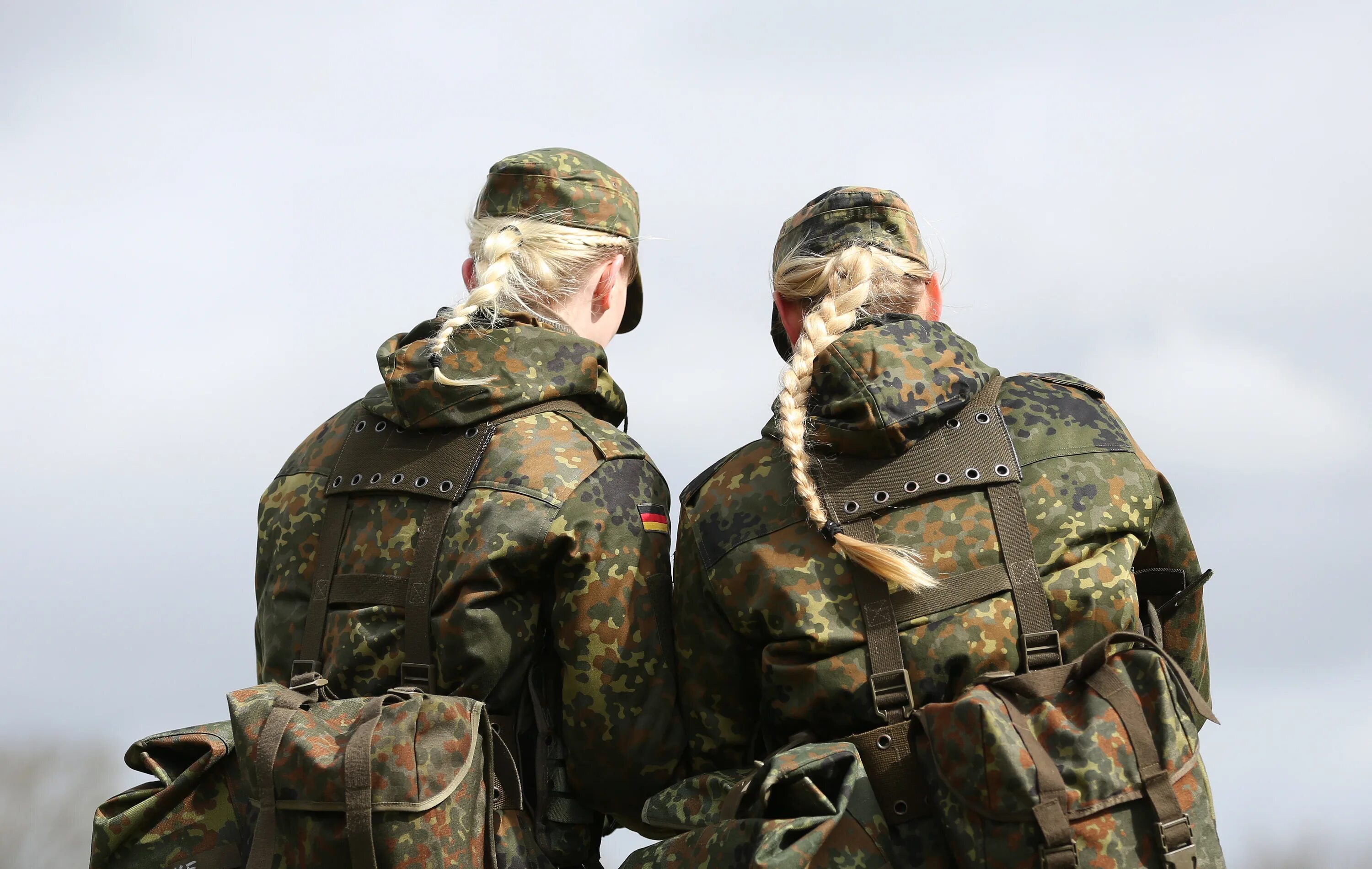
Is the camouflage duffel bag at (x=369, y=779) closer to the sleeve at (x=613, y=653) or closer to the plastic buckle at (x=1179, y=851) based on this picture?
the sleeve at (x=613, y=653)

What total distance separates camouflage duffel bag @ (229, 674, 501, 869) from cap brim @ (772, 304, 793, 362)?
5.79 feet

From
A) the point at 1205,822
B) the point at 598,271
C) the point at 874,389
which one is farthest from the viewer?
the point at 598,271

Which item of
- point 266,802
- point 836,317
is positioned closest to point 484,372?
point 836,317

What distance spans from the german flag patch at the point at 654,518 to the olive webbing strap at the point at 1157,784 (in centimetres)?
156

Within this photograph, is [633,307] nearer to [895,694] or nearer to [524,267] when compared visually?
[524,267]

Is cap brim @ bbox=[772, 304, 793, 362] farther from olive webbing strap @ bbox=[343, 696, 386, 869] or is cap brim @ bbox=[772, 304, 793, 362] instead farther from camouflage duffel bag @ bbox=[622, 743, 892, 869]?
olive webbing strap @ bbox=[343, 696, 386, 869]

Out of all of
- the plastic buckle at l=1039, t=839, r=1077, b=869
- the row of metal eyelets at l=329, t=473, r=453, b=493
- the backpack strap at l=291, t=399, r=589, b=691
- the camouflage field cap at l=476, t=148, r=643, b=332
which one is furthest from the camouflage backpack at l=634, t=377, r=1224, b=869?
the camouflage field cap at l=476, t=148, r=643, b=332

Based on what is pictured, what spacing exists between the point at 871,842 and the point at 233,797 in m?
1.90

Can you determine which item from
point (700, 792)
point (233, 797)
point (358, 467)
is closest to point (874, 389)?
point (700, 792)

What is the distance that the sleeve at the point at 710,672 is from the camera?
180 inches

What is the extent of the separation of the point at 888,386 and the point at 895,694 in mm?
853

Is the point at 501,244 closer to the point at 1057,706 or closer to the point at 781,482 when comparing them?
the point at 781,482

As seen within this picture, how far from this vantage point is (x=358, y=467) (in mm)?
4961

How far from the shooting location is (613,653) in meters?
4.70
